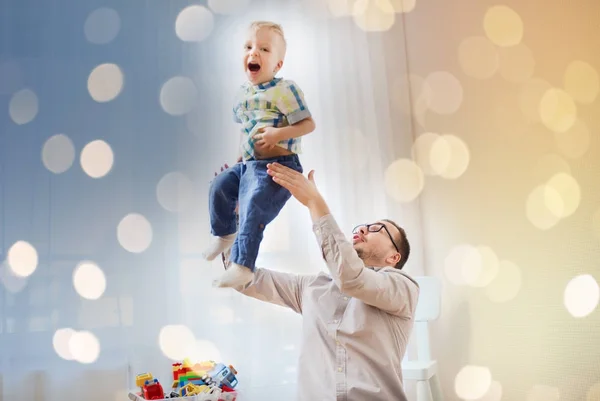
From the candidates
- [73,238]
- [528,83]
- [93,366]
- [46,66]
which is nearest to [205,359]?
[93,366]

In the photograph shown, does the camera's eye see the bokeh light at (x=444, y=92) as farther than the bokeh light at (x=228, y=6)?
Yes

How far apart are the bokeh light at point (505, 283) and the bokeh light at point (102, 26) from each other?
1.92 metres

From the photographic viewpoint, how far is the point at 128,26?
2.80 m

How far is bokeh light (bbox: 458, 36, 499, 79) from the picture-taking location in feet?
9.40

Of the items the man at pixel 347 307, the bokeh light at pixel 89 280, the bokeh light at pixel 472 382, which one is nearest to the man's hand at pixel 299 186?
the man at pixel 347 307

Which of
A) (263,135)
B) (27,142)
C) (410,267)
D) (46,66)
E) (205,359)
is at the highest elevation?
(46,66)

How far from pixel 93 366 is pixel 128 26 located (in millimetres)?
1417

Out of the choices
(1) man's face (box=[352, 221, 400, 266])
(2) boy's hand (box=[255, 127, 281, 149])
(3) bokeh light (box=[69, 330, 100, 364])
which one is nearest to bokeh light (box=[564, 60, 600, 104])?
(1) man's face (box=[352, 221, 400, 266])

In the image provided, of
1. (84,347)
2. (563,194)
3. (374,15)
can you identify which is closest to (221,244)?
(84,347)

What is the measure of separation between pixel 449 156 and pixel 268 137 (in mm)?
1555

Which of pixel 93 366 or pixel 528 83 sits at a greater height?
pixel 528 83

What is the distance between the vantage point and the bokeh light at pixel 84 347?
8.27ft

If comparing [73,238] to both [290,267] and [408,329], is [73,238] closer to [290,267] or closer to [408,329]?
[290,267]

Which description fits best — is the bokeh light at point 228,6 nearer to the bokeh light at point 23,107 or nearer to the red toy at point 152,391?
the bokeh light at point 23,107
